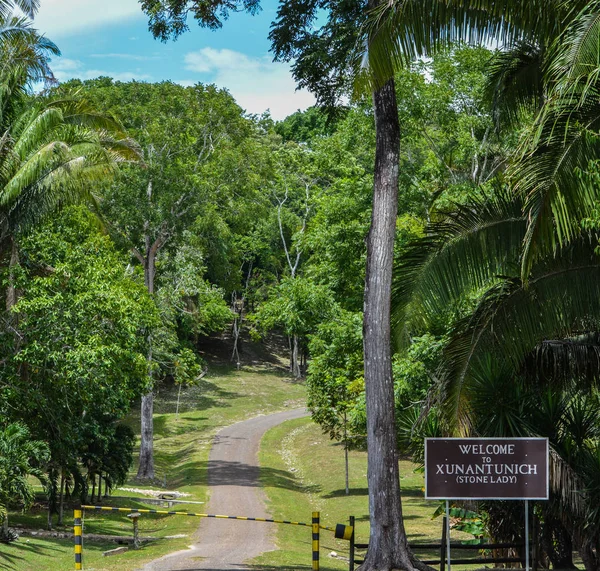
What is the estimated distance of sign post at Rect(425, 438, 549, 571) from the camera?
1009cm

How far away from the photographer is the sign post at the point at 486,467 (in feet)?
33.1

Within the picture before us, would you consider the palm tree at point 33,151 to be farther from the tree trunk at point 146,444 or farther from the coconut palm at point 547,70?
the tree trunk at point 146,444

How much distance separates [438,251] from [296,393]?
52390 millimetres

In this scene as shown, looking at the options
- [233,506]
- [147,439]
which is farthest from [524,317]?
[147,439]

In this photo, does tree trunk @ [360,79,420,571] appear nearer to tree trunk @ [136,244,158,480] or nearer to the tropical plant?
the tropical plant

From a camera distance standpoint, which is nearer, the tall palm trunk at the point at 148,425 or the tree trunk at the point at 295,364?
the tall palm trunk at the point at 148,425

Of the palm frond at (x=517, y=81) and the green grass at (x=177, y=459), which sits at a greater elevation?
the palm frond at (x=517, y=81)

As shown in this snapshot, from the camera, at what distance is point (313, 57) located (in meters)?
14.7

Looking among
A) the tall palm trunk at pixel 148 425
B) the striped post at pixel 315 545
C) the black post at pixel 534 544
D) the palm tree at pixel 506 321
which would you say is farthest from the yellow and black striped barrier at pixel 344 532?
the tall palm trunk at pixel 148 425

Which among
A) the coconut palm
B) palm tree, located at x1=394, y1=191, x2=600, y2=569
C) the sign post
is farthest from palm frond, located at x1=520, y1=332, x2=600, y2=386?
the coconut palm

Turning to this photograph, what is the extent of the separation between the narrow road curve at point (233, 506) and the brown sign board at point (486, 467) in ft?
19.1

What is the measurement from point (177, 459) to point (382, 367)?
33448mm

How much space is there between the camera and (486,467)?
10.1m

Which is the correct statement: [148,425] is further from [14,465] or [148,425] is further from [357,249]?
[14,465]
